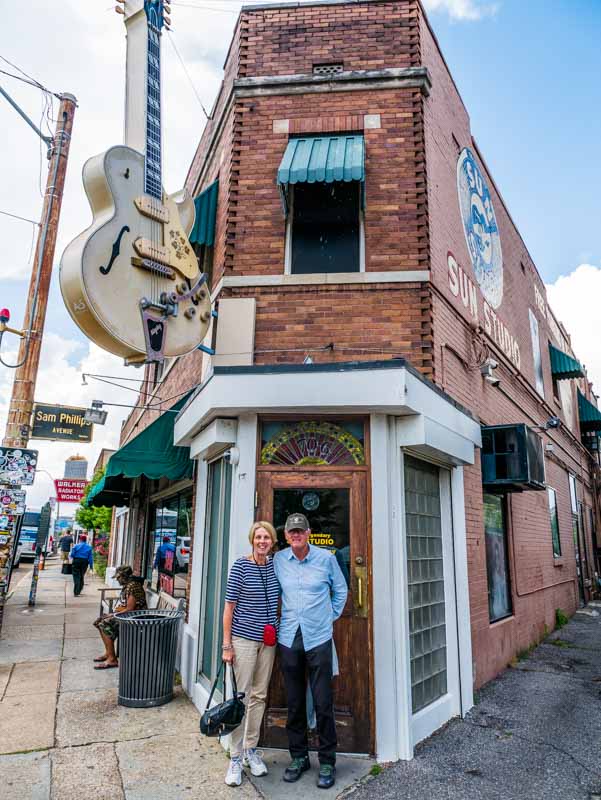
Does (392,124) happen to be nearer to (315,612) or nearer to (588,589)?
(315,612)

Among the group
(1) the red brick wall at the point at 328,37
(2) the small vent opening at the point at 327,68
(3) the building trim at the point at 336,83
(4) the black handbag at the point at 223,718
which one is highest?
(1) the red brick wall at the point at 328,37

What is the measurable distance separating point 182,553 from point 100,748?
3296 millimetres

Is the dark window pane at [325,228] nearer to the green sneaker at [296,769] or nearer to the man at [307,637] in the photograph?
the man at [307,637]

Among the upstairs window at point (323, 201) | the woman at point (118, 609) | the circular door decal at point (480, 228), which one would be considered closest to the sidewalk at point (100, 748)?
the woman at point (118, 609)

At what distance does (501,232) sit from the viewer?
11.1 metres

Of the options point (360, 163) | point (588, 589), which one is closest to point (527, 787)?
point (360, 163)

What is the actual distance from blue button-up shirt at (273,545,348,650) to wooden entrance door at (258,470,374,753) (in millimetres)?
493

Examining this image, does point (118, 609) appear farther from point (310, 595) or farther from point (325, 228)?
point (325, 228)

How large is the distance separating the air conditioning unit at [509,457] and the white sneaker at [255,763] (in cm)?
474

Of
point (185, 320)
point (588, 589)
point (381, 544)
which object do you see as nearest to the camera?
point (381, 544)

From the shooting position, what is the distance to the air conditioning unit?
7703mm

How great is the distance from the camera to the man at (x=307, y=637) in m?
4.40

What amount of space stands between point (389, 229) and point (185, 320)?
2.60 metres

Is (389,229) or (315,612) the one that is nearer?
(315,612)
